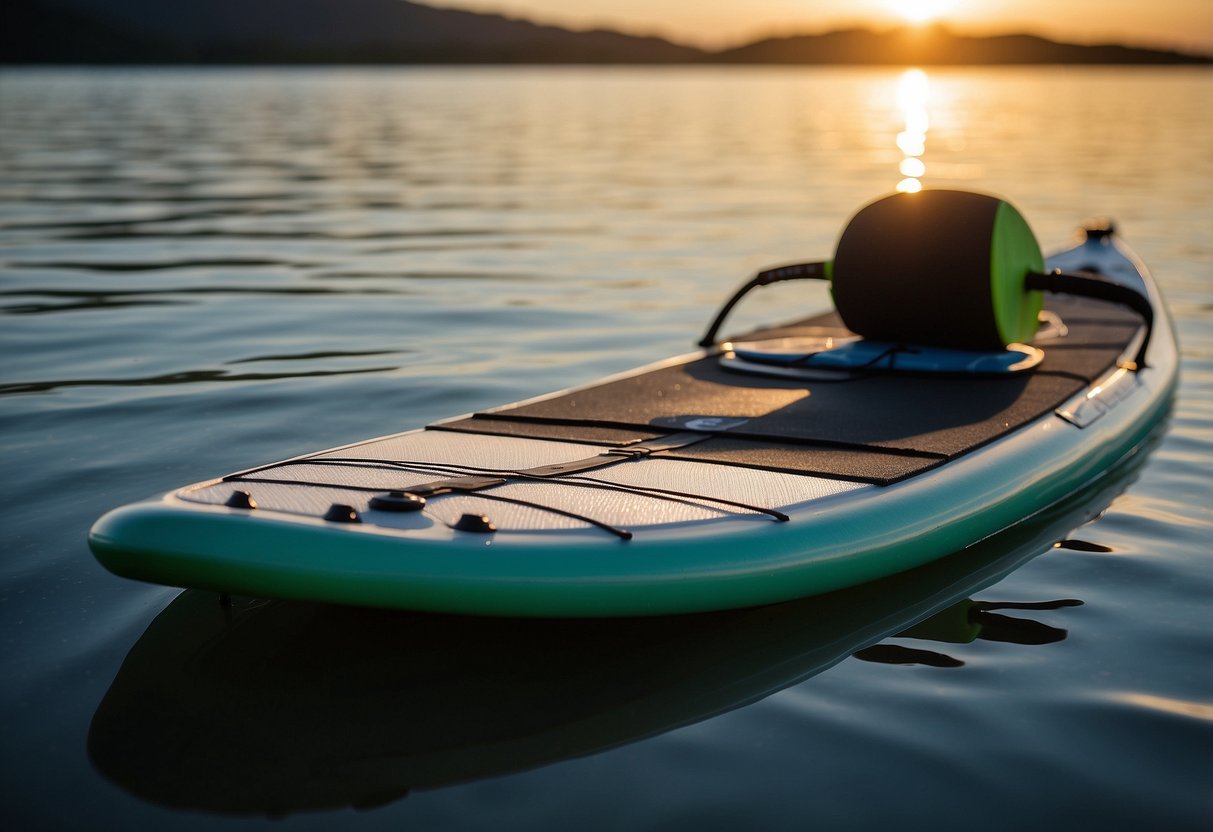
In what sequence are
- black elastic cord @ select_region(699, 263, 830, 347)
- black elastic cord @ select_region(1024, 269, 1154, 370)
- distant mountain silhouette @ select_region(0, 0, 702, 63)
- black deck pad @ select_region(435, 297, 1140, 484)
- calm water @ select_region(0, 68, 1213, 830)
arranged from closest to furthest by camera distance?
calm water @ select_region(0, 68, 1213, 830)
black deck pad @ select_region(435, 297, 1140, 484)
black elastic cord @ select_region(1024, 269, 1154, 370)
black elastic cord @ select_region(699, 263, 830, 347)
distant mountain silhouette @ select_region(0, 0, 702, 63)

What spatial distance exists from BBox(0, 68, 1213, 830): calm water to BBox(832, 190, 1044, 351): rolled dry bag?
3.50 ft

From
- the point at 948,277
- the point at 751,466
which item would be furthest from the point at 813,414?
the point at 948,277

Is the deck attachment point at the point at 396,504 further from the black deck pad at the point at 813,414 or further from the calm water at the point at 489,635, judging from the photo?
the black deck pad at the point at 813,414

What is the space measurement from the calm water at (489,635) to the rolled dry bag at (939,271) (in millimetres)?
1066

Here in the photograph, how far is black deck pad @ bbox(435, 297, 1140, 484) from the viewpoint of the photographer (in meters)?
4.85

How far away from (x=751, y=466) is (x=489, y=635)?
1152 millimetres

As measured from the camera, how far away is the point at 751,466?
183 inches

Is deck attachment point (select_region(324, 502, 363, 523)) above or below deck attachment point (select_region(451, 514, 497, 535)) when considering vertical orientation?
above

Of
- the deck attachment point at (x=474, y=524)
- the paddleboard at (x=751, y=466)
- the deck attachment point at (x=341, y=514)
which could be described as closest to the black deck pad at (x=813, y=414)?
A: the paddleboard at (x=751, y=466)

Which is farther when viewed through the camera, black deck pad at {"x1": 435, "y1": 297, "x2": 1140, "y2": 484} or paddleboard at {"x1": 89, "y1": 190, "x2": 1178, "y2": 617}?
black deck pad at {"x1": 435, "y1": 297, "x2": 1140, "y2": 484}

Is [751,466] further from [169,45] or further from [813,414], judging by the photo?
[169,45]

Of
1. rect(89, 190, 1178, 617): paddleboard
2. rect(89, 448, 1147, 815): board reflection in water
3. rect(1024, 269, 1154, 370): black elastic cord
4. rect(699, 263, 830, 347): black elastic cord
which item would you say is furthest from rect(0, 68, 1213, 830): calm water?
rect(699, 263, 830, 347): black elastic cord

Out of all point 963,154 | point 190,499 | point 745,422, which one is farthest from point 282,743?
point 963,154

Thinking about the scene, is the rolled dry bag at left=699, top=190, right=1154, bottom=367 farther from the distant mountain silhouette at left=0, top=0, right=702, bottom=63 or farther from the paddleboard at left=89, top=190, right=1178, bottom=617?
the distant mountain silhouette at left=0, top=0, right=702, bottom=63
